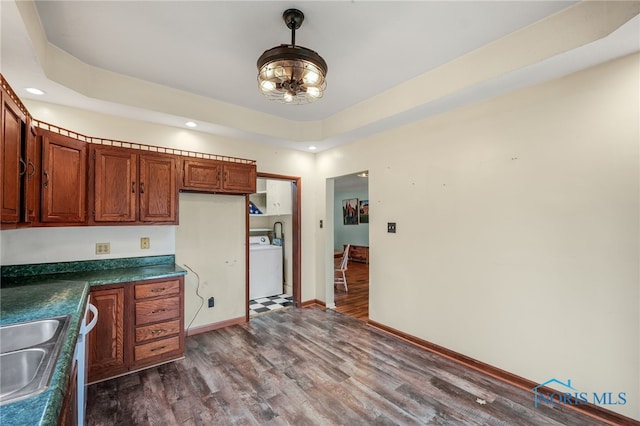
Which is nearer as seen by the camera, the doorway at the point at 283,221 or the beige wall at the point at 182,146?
the beige wall at the point at 182,146

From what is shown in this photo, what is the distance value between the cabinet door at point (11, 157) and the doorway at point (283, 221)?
225 centimetres

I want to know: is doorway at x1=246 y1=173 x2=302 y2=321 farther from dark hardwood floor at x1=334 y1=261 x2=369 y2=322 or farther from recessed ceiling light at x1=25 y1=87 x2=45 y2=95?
recessed ceiling light at x1=25 y1=87 x2=45 y2=95

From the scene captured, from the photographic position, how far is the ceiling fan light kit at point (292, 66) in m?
1.84

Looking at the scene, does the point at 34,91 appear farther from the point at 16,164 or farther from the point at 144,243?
the point at 144,243

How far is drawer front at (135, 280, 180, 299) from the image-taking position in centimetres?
248

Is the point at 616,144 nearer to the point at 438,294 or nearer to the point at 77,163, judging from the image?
the point at 438,294

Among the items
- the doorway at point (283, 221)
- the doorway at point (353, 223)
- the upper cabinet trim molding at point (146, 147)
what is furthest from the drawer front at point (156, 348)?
the doorway at point (353, 223)

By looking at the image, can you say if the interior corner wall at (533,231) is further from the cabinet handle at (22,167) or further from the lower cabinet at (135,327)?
the cabinet handle at (22,167)

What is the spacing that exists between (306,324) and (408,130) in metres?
2.72

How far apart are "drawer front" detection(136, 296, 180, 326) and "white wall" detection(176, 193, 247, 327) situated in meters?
0.66

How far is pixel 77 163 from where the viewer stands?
2.39 meters

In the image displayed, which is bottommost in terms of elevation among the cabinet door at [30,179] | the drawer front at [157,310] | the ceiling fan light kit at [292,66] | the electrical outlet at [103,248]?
the drawer front at [157,310]

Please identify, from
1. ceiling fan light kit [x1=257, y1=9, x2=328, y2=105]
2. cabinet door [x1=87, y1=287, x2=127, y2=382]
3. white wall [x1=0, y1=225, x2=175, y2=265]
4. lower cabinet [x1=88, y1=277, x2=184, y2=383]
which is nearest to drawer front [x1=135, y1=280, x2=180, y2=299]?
lower cabinet [x1=88, y1=277, x2=184, y2=383]

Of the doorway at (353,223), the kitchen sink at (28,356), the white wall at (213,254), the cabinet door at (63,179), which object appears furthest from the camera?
the doorway at (353,223)
